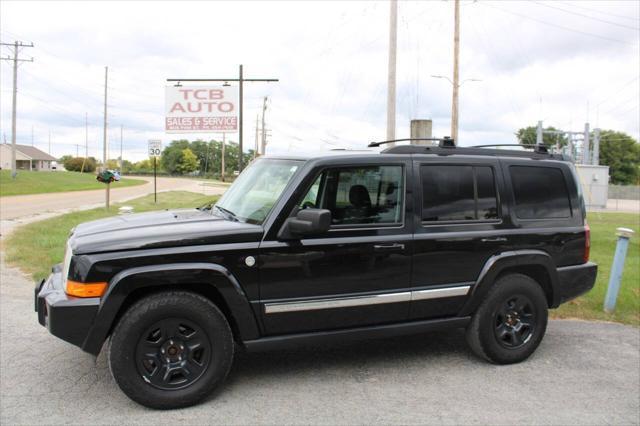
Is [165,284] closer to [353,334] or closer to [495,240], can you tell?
[353,334]

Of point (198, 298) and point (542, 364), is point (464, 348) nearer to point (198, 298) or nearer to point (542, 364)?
point (542, 364)

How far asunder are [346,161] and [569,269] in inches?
93.4

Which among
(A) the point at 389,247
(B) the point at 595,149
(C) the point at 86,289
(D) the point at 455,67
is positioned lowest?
(C) the point at 86,289

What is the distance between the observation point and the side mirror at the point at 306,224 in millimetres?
3621

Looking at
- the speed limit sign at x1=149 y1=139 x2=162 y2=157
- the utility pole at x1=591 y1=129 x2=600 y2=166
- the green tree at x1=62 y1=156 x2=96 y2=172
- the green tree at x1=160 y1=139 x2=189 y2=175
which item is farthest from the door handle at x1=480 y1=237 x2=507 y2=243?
the green tree at x1=62 y1=156 x2=96 y2=172

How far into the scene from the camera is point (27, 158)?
102250 mm

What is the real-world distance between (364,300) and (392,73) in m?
12.4

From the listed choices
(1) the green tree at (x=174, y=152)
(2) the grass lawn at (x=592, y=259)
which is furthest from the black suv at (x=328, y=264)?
(1) the green tree at (x=174, y=152)

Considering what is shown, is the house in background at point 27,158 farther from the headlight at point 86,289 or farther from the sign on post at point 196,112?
the headlight at point 86,289

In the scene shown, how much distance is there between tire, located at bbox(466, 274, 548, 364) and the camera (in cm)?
451

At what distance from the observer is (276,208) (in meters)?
3.88

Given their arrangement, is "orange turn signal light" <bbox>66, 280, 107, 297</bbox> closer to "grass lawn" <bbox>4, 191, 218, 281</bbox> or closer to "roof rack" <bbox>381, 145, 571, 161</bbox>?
"roof rack" <bbox>381, 145, 571, 161</bbox>

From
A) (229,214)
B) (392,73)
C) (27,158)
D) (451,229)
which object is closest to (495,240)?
(451,229)

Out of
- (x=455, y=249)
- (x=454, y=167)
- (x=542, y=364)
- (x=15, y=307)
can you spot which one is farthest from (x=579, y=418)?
(x=15, y=307)
